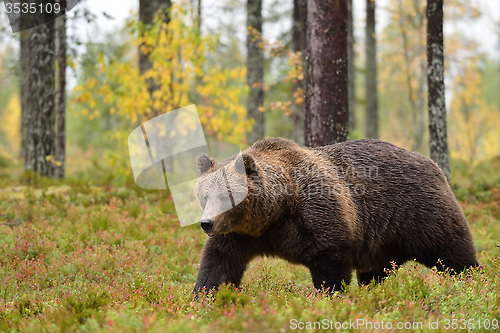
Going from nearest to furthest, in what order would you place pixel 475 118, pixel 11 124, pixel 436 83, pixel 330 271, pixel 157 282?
pixel 330 271
pixel 157 282
pixel 436 83
pixel 475 118
pixel 11 124

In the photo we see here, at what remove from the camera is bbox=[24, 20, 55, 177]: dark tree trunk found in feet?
36.1

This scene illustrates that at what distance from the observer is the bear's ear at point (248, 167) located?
4.90 meters

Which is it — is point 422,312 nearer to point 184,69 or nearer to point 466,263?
point 466,263

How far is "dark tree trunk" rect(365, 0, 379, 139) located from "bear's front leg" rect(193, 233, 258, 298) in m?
13.2

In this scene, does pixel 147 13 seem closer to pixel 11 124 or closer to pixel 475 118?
pixel 11 124

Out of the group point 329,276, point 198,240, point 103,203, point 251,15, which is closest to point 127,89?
point 103,203

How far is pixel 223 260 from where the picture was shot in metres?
5.24

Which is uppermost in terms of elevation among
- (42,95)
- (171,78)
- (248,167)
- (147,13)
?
(147,13)

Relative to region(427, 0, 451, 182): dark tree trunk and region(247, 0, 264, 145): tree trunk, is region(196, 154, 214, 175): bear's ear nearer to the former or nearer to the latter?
region(427, 0, 451, 182): dark tree trunk

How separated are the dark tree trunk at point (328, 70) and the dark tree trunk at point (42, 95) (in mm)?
7037

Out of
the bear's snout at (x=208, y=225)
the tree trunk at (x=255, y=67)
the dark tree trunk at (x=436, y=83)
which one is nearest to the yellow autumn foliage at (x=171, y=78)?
the tree trunk at (x=255, y=67)

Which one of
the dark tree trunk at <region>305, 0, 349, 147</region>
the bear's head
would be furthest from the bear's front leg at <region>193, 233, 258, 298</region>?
the dark tree trunk at <region>305, 0, 349, 147</region>

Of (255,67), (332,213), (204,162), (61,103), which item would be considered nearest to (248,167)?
(204,162)

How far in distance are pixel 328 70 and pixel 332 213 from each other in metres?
3.47
